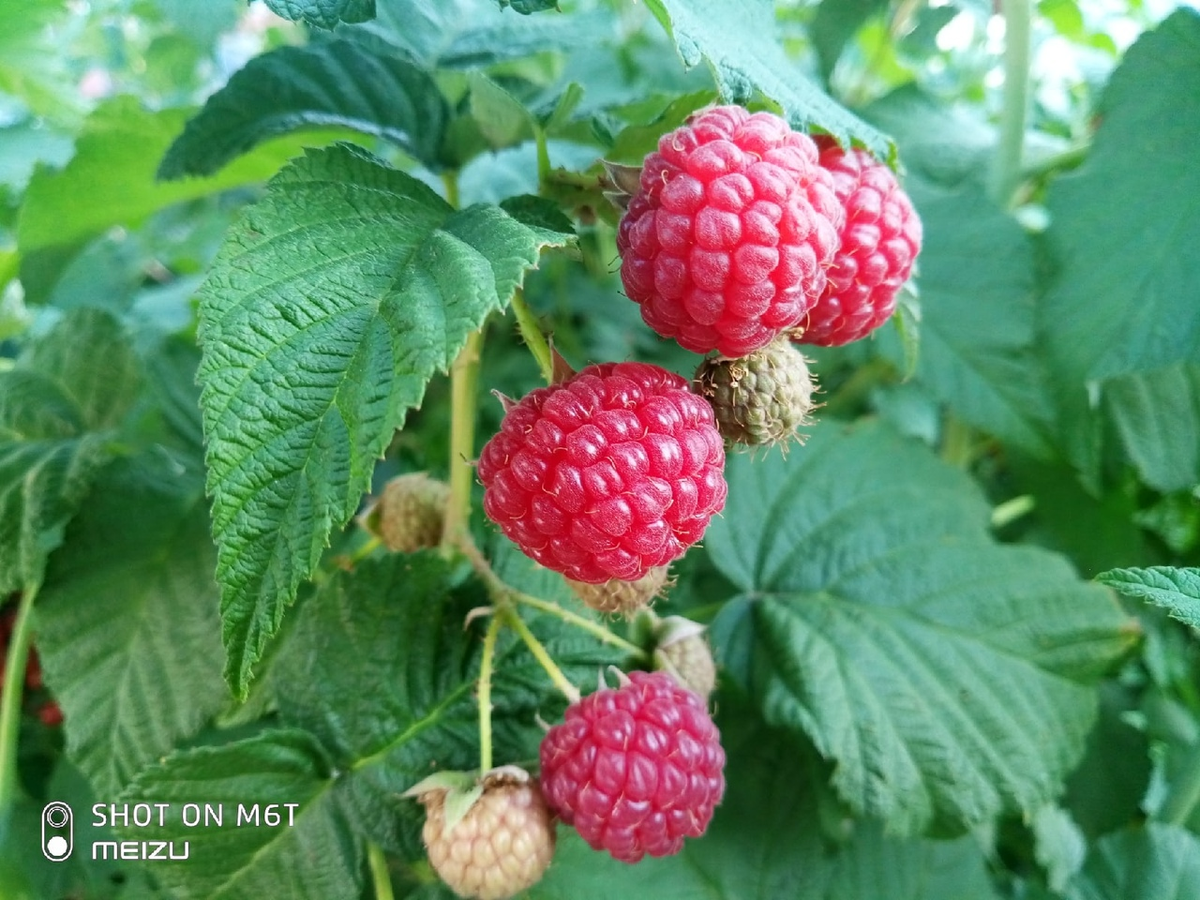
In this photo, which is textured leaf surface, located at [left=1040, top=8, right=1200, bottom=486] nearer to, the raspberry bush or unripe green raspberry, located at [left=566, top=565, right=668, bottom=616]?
the raspberry bush

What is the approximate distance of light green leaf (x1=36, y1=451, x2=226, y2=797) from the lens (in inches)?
31.5

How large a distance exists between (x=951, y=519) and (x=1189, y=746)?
0.47m

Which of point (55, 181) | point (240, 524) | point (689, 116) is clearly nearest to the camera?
point (240, 524)

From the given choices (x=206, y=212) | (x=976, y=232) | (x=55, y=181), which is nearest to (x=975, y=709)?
(x=976, y=232)

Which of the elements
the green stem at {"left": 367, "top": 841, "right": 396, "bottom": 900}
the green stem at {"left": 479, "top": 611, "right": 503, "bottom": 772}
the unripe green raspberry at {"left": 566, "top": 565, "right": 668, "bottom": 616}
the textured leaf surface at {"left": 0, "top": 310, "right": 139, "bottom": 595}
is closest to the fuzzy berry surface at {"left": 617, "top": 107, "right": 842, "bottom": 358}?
the unripe green raspberry at {"left": 566, "top": 565, "right": 668, "bottom": 616}

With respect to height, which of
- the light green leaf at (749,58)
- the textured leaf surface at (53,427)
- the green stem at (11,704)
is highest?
the light green leaf at (749,58)

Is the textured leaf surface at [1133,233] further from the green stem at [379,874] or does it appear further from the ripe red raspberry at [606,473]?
the green stem at [379,874]

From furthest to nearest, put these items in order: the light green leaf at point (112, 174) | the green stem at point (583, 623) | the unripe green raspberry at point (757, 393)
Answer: the light green leaf at point (112, 174), the green stem at point (583, 623), the unripe green raspberry at point (757, 393)

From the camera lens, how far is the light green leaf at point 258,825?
2.28 ft

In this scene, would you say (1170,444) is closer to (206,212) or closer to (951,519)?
(951,519)

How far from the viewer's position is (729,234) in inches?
21.5

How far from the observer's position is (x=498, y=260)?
521 mm

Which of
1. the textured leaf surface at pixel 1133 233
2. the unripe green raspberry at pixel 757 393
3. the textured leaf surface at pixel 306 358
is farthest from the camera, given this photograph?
the textured leaf surface at pixel 1133 233

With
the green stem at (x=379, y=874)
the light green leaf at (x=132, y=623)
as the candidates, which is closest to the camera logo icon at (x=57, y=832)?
the light green leaf at (x=132, y=623)
